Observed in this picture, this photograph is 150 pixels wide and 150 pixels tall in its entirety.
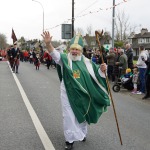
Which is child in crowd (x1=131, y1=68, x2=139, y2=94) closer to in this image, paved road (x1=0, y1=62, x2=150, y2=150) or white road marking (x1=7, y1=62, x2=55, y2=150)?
paved road (x1=0, y1=62, x2=150, y2=150)

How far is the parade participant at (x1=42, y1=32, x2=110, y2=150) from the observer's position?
6027 mm

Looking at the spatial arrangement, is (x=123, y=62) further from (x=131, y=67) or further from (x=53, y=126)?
(x=53, y=126)

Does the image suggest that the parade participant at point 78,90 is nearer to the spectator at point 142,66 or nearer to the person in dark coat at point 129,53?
the spectator at point 142,66

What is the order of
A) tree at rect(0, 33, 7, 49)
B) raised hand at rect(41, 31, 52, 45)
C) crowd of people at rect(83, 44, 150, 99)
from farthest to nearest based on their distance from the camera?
tree at rect(0, 33, 7, 49), crowd of people at rect(83, 44, 150, 99), raised hand at rect(41, 31, 52, 45)

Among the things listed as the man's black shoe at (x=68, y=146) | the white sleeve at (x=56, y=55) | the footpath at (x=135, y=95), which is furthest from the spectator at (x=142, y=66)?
the man's black shoe at (x=68, y=146)

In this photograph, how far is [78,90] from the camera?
6090 mm

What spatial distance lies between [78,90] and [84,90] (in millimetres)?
109

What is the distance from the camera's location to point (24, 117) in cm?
861

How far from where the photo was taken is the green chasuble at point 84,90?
240 inches

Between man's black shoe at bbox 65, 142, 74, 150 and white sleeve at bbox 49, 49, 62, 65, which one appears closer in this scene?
man's black shoe at bbox 65, 142, 74, 150

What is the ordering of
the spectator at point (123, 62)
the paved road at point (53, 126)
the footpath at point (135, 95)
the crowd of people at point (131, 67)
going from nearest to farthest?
1. the paved road at point (53, 126)
2. the footpath at point (135, 95)
3. the crowd of people at point (131, 67)
4. the spectator at point (123, 62)

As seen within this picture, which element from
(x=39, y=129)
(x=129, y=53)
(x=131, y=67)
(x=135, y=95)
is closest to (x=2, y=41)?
(x=131, y=67)

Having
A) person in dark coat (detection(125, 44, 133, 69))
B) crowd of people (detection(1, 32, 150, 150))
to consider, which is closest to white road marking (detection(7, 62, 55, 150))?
crowd of people (detection(1, 32, 150, 150))

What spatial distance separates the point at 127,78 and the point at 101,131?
23.5ft
